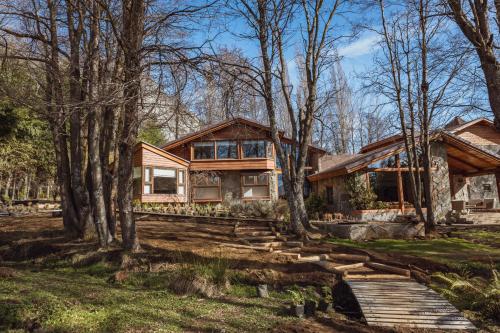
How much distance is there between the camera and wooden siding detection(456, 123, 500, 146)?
23234mm

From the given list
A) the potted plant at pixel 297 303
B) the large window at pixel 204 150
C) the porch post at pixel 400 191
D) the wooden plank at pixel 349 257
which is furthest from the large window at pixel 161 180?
the potted plant at pixel 297 303

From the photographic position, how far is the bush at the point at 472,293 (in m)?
5.07

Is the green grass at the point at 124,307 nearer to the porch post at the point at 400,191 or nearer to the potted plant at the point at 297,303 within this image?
the potted plant at the point at 297,303

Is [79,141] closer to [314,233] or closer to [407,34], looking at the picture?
[314,233]

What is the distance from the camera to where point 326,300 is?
5773 millimetres

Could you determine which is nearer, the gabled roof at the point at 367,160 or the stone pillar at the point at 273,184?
the gabled roof at the point at 367,160

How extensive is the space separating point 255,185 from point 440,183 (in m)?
12.0

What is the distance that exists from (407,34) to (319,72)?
4126 mm

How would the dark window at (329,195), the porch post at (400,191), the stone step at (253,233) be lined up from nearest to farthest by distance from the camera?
the stone step at (253,233)
the porch post at (400,191)
the dark window at (329,195)

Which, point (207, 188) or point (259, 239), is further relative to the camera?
point (207, 188)

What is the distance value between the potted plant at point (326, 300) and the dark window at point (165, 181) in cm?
1760

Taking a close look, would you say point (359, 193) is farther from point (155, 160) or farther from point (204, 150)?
point (155, 160)

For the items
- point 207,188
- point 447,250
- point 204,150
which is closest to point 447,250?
point 447,250

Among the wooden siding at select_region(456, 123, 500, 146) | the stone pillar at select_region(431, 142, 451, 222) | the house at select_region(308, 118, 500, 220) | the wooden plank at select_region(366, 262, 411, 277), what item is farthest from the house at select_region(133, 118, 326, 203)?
the wooden plank at select_region(366, 262, 411, 277)
